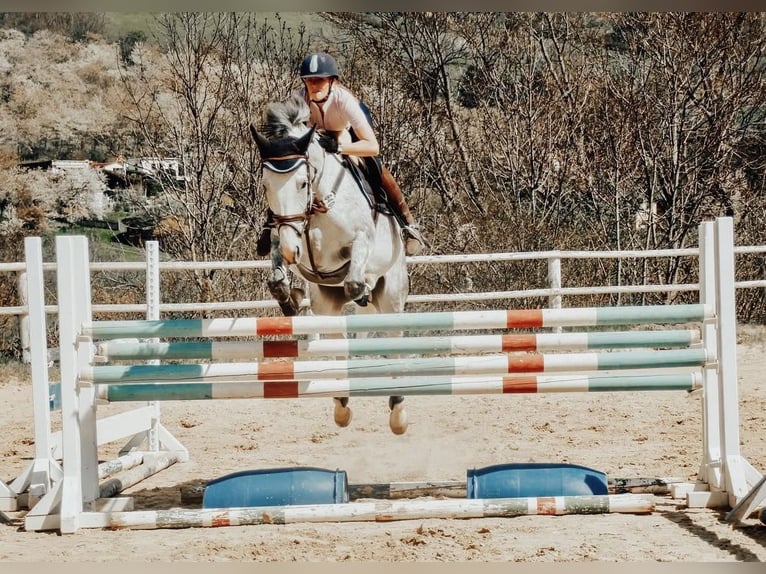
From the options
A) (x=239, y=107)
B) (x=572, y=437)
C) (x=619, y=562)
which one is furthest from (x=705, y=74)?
(x=619, y=562)

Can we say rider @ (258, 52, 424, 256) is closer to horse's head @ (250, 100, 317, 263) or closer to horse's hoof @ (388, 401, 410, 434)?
horse's head @ (250, 100, 317, 263)

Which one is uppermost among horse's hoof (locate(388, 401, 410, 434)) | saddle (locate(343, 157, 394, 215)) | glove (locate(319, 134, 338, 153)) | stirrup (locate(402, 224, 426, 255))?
glove (locate(319, 134, 338, 153))

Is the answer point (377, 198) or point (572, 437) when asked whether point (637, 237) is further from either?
point (377, 198)

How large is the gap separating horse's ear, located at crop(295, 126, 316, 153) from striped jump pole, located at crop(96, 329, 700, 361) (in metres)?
0.82

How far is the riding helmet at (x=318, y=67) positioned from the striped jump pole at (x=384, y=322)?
48.1 inches

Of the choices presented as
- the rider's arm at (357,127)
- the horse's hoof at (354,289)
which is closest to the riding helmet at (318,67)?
the rider's arm at (357,127)

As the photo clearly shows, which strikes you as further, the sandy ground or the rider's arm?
the rider's arm

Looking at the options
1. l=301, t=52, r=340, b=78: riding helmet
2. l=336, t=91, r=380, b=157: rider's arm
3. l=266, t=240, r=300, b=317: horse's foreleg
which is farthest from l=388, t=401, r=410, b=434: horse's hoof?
l=301, t=52, r=340, b=78: riding helmet

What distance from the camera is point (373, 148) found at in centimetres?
451

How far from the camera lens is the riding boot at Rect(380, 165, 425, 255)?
5090 millimetres

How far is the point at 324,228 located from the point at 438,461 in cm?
188

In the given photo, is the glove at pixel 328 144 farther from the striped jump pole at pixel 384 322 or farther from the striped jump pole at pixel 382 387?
the striped jump pole at pixel 382 387

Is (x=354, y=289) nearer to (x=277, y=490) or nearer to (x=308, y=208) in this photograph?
(x=308, y=208)

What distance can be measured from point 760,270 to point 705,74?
9.78 ft
